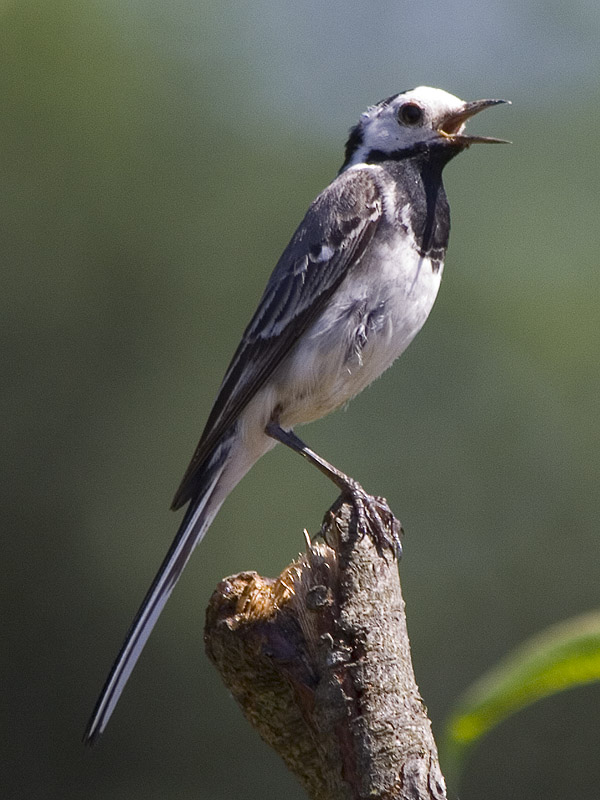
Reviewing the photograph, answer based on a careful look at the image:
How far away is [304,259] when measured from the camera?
509 centimetres

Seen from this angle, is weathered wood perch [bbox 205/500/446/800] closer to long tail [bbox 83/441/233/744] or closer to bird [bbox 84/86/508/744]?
long tail [bbox 83/441/233/744]

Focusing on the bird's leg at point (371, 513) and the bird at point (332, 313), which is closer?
the bird's leg at point (371, 513)

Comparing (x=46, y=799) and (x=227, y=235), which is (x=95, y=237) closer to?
(x=227, y=235)

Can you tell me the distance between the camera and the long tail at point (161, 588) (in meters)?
4.05

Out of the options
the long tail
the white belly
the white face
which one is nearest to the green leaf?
the long tail

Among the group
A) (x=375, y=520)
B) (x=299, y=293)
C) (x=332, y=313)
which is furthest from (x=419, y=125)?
(x=375, y=520)

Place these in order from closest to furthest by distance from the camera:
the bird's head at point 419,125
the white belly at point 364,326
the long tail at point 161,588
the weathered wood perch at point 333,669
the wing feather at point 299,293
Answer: the weathered wood perch at point 333,669 < the long tail at point 161,588 < the white belly at point 364,326 < the wing feather at point 299,293 < the bird's head at point 419,125

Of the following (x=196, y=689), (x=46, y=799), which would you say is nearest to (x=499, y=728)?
(x=196, y=689)

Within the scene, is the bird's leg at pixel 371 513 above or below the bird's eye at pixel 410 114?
below

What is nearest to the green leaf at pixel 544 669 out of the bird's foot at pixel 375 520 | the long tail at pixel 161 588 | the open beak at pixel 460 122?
the bird's foot at pixel 375 520

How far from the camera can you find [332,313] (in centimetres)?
482

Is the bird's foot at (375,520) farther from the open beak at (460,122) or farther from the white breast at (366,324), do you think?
the open beak at (460,122)

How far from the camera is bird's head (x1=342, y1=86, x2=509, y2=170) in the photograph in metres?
5.32

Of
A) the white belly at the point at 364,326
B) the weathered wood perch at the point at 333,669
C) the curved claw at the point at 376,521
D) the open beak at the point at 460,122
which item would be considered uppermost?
the open beak at the point at 460,122
